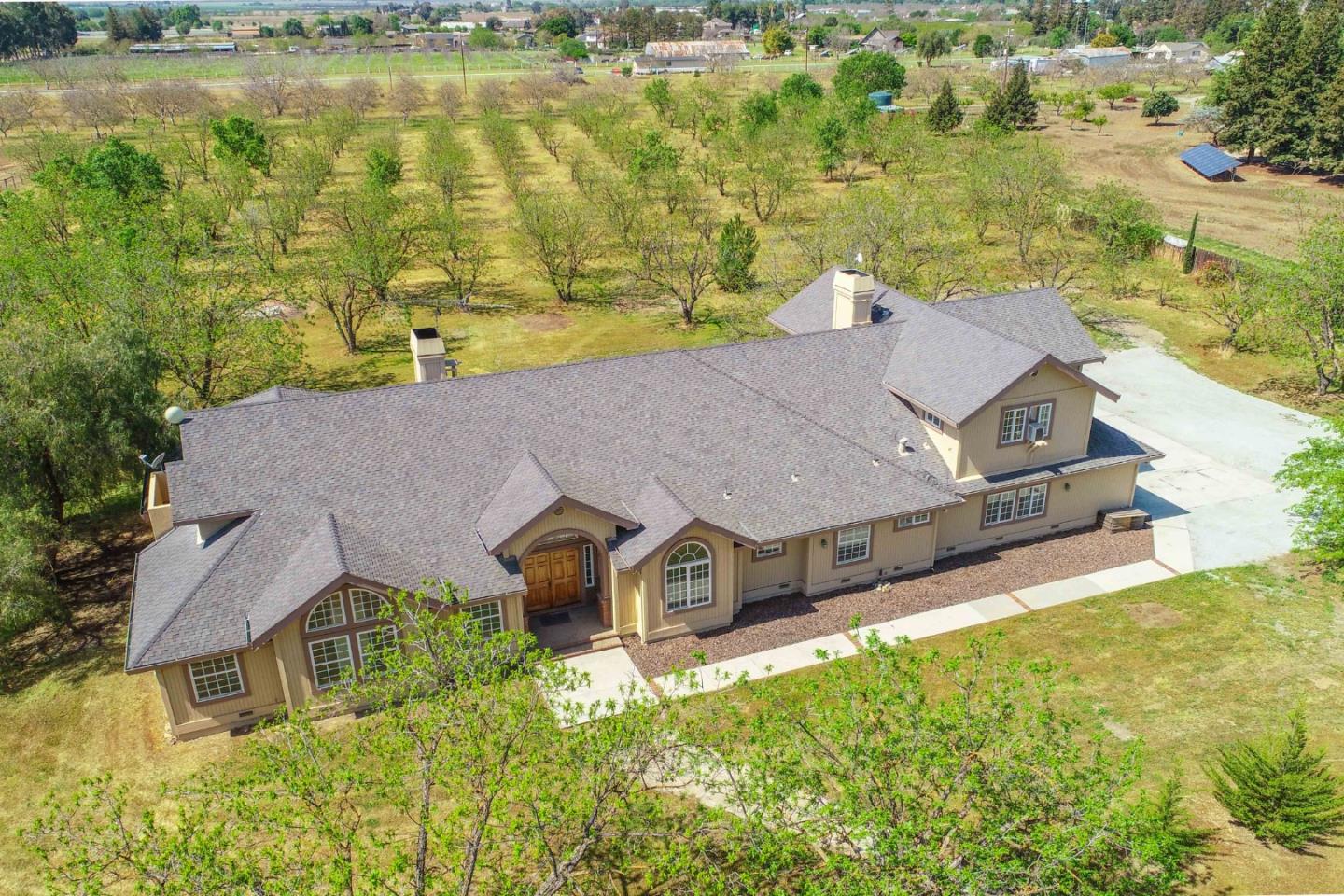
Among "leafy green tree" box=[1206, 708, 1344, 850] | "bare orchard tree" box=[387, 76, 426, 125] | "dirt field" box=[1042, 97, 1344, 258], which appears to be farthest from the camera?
"bare orchard tree" box=[387, 76, 426, 125]

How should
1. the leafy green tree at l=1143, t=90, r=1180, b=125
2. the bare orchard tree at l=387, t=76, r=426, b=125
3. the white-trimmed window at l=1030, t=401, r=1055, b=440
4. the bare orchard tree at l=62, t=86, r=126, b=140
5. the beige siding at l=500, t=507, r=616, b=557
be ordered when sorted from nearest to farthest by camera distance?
the beige siding at l=500, t=507, r=616, b=557
the white-trimmed window at l=1030, t=401, r=1055, b=440
the leafy green tree at l=1143, t=90, r=1180, b=125
the bare orchard tree at l=62, t=86, r=126, b=140
the bare orchard tree at l=387, t=76, r=426, b=125

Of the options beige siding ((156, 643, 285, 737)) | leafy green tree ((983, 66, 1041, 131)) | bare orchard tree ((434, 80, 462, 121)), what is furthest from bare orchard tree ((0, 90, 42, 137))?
beige siding ((156, 643, 285, 737))

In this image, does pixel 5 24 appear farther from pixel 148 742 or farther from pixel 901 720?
pixel 901 720

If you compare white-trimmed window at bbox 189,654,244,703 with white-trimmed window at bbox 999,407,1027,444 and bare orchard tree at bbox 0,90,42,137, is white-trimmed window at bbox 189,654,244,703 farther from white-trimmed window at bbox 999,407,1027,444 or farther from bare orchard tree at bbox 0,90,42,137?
bare orchard tree at bbox 0,90,42,137

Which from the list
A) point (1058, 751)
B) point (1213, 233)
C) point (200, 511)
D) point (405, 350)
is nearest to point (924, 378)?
point (1058, 751)

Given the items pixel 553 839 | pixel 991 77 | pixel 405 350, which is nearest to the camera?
pixel 553 839

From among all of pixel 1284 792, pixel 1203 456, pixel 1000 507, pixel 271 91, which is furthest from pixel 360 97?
pixel 1284 792

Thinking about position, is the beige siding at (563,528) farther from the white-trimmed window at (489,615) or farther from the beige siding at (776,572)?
the beige siding at (776,572)
